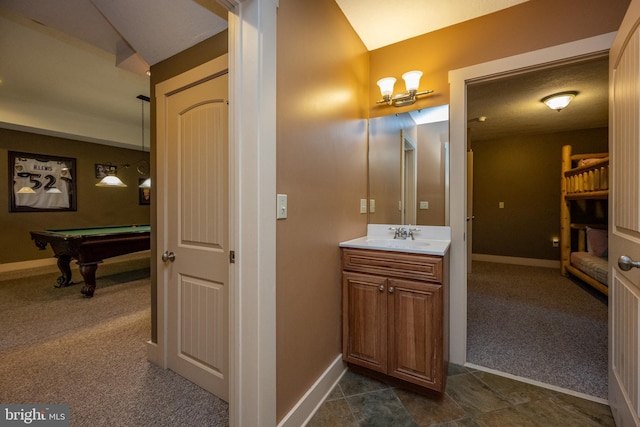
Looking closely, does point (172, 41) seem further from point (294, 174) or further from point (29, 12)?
point (294, 174)

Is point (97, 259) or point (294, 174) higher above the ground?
point (294, 174)

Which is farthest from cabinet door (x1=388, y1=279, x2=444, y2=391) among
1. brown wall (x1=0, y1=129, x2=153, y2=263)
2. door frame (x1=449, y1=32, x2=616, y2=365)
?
brown wall (x1=0, y1=129, x2=153, y2=263)

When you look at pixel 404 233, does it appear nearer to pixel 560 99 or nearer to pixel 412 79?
pixel 412 79

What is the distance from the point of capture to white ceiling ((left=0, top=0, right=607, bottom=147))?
67.6 inches

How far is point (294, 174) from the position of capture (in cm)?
140

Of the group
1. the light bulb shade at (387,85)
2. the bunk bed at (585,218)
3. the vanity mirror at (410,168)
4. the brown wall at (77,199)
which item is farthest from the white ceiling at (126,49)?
the bunk bed at (585,218)

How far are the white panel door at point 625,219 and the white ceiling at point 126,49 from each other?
91cm

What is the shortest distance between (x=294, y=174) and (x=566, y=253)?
5124 millimetres

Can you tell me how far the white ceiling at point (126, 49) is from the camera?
172cm

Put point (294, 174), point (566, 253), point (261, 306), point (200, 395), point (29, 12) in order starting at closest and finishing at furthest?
point (261, 306)
point (294, 174)
point (200, 395)
point (29, 12)
point (566, 253)

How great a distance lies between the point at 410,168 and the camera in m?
2.32

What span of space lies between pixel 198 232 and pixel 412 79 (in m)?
1.87

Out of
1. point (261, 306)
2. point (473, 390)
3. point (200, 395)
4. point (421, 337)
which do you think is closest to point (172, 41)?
point (261, 306)

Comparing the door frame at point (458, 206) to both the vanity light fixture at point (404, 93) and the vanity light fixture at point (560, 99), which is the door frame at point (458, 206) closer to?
the vanity light fixture at point (404, 93)
